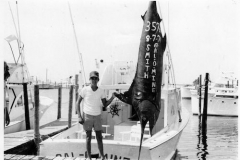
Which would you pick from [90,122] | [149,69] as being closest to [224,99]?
[90,122]

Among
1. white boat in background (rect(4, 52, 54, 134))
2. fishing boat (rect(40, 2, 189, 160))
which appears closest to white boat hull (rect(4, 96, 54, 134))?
white boat in background (rect(4, 52, 54, 134))

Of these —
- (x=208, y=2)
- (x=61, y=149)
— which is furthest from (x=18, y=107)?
(x=208, y=2)

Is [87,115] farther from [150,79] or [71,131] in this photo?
[71,131]

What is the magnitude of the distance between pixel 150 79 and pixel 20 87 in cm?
1180

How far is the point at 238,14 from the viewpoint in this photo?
5.54m

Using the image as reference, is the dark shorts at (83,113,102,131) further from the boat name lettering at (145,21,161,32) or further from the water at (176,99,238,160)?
the water at (176,99,238,160)

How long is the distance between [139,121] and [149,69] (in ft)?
9.68

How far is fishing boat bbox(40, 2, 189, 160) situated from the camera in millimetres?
4375

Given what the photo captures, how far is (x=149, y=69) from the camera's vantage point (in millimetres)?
4312

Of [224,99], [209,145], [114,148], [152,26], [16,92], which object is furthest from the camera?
[224,99]

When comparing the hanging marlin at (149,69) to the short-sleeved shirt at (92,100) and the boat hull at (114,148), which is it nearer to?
the short-sleeved shirt at (92,100)

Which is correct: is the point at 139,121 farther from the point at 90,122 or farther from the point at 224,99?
the point at 224,99

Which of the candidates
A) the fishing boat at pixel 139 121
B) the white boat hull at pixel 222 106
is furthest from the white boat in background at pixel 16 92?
the white boat hull at pixel 222 106

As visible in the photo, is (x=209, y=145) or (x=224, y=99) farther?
(x=224, y=99)
